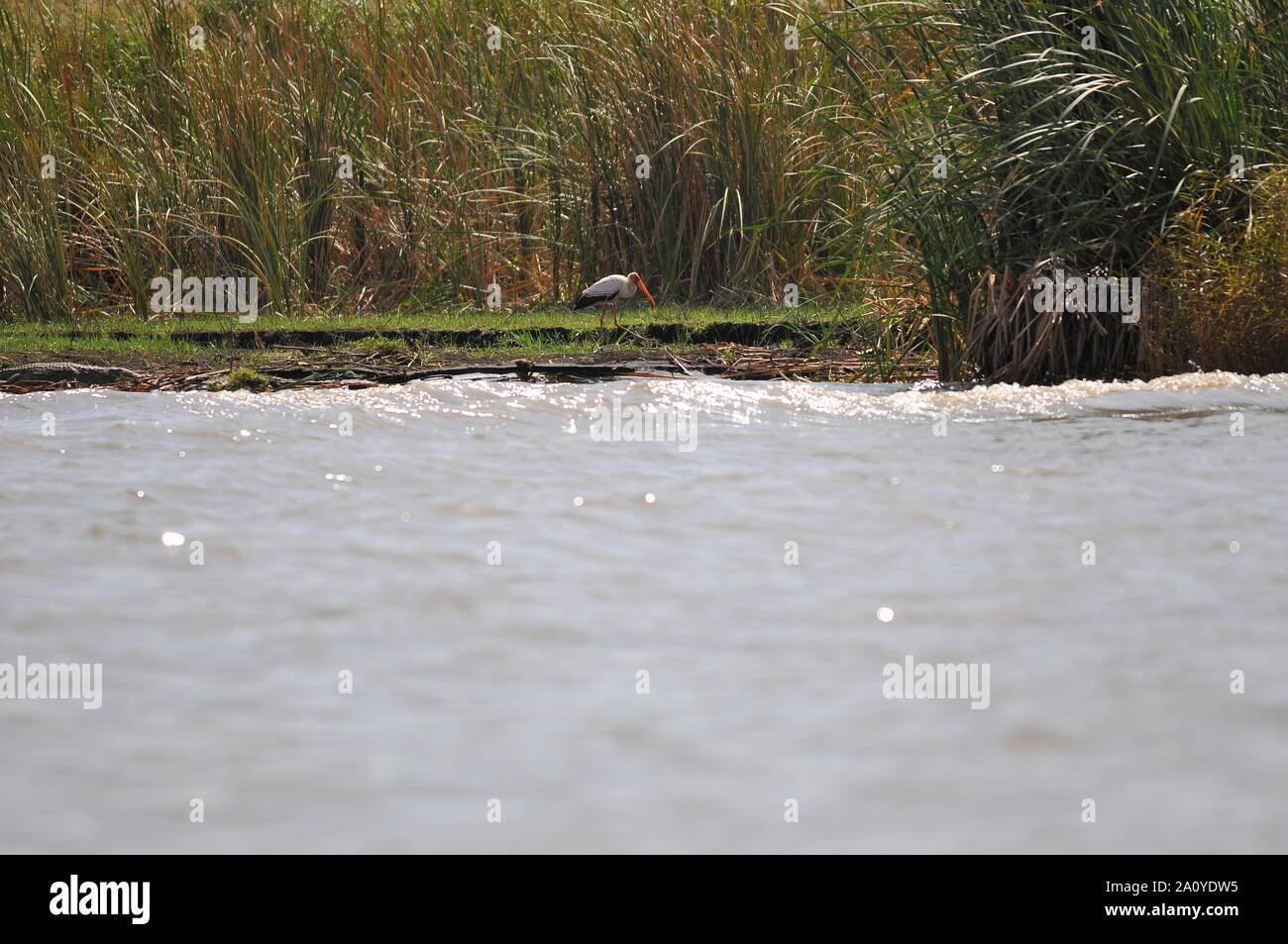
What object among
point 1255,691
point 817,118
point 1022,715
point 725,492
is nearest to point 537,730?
point 1022,715

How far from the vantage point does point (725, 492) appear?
15.3ft

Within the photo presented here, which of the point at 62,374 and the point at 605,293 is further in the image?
the point at 605,293

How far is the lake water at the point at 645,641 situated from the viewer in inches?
92.4

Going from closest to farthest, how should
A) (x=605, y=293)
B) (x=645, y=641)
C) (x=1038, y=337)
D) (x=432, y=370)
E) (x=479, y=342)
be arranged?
(x=645, y=641) < (x=1038, y=337) < (x=432, y=370) < (x=479, y=342) < (x=605, y=293)

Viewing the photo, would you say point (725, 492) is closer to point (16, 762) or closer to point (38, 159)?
point (16, 762)

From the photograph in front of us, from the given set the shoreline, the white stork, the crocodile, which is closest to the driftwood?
the shoreline

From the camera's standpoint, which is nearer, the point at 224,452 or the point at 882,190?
the point at 224,452

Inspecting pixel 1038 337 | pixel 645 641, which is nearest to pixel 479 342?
pixel 1038 337

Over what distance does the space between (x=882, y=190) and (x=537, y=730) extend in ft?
18.2

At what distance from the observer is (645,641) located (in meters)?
3.14

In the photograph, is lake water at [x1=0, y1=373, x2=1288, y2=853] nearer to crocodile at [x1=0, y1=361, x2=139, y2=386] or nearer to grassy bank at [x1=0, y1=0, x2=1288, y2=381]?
crocodile at [x1=0, y1=361, x2=139, y2=386]

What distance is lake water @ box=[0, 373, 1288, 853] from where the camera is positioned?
235 cm

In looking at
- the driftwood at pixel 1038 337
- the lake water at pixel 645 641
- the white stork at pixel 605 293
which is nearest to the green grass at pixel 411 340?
the white stork at pixel 605 293

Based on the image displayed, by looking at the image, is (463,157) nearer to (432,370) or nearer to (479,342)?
(479,342)
